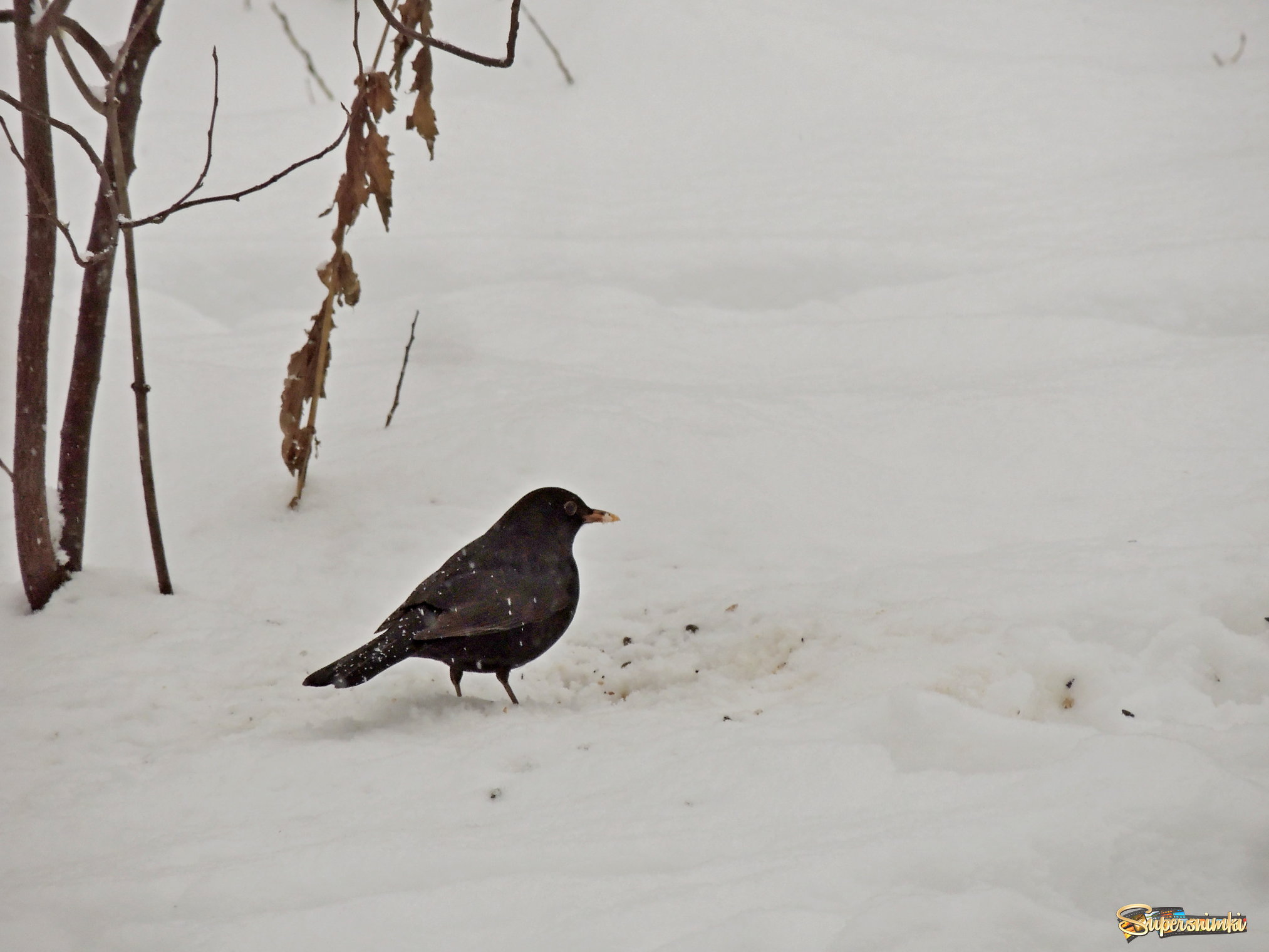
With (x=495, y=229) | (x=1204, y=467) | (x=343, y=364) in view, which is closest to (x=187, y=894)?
(x=343, y=364)

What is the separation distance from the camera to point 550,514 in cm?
329

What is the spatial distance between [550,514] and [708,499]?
80 centimetres

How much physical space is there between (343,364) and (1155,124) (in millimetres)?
4455

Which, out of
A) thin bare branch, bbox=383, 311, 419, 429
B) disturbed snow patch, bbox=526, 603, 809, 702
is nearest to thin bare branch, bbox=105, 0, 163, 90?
thin bare branch, bbox=383, 311, 419, 429

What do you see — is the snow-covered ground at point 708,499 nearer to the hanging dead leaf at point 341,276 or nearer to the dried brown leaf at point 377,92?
the hanging dead leaf at point 341,276

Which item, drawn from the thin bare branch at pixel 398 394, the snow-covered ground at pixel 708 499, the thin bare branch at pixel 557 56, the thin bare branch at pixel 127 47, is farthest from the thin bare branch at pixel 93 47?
the thin bare branch at pixel 557 56

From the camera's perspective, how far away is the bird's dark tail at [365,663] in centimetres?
268

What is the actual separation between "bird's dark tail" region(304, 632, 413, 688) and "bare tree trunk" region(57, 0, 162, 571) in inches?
40.1

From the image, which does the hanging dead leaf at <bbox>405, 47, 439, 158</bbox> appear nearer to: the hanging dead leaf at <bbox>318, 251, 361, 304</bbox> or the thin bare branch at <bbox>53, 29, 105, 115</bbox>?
the hanging dead leaf at <bbox>318, 251, 361, 304</bbox>

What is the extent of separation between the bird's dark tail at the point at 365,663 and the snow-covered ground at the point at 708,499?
0.14m

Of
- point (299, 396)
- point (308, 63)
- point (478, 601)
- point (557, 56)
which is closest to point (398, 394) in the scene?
point (299, 396)

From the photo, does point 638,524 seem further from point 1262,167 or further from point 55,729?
point 1262,167

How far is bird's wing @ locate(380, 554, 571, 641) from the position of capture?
291cm

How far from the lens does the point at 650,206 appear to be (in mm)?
5520
